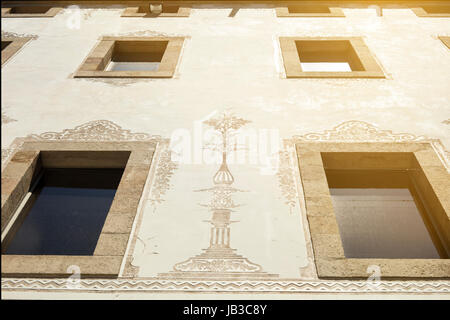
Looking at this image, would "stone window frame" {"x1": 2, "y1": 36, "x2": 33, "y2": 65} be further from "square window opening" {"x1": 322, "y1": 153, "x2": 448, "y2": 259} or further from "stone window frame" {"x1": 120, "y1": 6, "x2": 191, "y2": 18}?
"square window opening" {"x1": 322, "y1": 153, "x2": 448, "y2": 259}

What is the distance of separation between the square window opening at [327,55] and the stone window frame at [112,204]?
11.3 feet

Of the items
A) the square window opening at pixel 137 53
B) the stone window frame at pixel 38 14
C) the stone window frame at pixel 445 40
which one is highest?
the stone window frame at pixel 38 14

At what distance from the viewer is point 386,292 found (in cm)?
307

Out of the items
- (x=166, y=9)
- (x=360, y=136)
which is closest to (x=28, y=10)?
(x=166, y=9)

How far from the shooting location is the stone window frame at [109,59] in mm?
6043

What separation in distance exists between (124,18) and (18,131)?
154 inches

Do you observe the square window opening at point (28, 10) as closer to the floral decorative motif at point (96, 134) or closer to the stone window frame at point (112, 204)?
the floral decorative motif at point (96, 134)

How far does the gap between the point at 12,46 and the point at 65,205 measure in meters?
4.02

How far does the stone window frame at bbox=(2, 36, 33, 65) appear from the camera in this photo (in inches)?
258

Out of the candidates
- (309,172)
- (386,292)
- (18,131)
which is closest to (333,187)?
(309,172)

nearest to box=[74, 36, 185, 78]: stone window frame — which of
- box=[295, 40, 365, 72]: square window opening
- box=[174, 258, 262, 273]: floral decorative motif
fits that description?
box=[295, 40, 365, 72]: square window opening

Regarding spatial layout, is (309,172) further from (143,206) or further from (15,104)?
(15,104)

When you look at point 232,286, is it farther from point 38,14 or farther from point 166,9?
point 38,14

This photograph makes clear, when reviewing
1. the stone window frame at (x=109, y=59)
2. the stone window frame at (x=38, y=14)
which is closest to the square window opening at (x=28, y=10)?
the stone window frame at (x=38, y=14)
